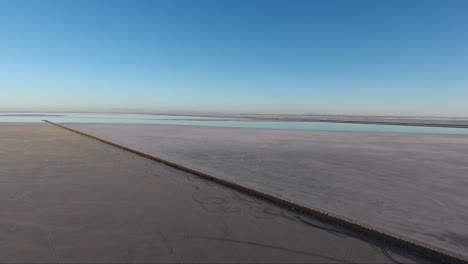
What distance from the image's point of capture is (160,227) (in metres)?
5.00

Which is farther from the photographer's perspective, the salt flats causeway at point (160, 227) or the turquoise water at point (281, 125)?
the turquoise water at point (281, 125)

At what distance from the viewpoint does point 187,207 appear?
6109 mm

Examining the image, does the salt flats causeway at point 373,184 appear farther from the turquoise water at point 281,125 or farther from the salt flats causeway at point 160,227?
the turquoise water at point 281,125

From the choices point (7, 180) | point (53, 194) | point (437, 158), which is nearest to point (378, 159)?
point (437, 158)

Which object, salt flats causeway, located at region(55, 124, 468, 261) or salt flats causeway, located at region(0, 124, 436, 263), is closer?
salt flats causeway, located at region(0, 124, 436, 263)

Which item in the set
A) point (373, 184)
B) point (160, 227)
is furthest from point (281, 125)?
point (160, 227)

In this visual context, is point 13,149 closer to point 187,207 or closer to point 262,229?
point 187,207

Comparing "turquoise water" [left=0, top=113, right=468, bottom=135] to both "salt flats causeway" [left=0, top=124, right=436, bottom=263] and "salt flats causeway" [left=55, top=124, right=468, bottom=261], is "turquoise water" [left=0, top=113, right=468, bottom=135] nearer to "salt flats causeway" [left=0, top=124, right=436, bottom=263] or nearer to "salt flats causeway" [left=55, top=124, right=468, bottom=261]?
"salt flats causeway" [left=55, top=124, right=468, bottom=261]

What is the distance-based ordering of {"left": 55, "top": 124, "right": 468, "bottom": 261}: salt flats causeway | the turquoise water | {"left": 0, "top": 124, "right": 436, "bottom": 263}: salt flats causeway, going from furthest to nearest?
the turquoise water, {"left": 55, "top": 124, "right": 468, "bottom": 261}: salt flats causeway, {"left": 0, "top": 124, "right": 436, "bottom": 263}: salt flats causeway

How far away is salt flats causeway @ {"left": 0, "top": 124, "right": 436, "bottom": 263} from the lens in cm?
400

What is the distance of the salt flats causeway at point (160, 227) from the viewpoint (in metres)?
4.00

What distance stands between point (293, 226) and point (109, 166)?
7.67 meters

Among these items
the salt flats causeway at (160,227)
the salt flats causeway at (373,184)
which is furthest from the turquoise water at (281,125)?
the salt flats causeway at (160,227)

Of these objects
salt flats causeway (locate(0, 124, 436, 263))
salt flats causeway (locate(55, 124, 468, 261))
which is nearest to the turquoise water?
salt flats causeway (locate(55, 124, 468, 261))
